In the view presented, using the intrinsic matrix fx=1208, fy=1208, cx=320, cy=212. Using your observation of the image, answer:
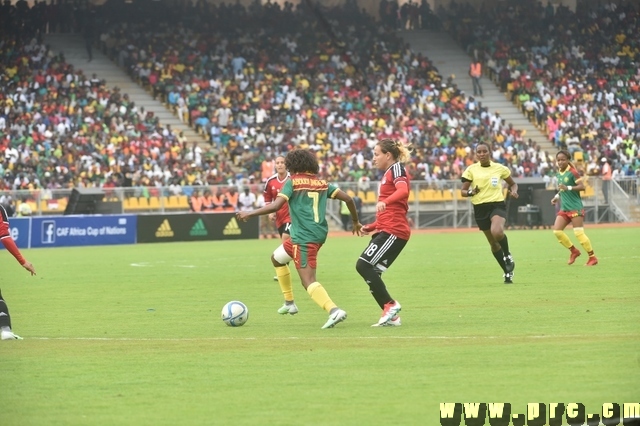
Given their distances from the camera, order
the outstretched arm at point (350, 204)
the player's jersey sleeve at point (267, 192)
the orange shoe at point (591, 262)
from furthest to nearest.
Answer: the orange shoe at point (591, 262) → the player's jersey sleeve at point (267, 192) → the outstretched arm at point (350, 204)

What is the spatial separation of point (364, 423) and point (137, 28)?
162ft

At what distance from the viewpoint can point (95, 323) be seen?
49.8 feet

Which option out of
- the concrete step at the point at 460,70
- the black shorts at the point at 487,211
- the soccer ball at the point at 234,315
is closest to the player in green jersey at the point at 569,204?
the black shorts at the point at 487,211

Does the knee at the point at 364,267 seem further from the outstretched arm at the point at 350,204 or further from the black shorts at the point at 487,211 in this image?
A: the black shorts at the point at 487,211

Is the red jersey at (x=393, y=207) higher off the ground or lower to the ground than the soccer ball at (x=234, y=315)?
higher

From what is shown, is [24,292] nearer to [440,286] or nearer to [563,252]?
[440,286]

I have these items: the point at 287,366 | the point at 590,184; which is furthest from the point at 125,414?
the point at 590,184

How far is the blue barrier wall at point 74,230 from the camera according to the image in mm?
39188

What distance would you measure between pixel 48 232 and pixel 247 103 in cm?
1502

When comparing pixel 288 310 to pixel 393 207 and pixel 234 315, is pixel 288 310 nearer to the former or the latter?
pixel 234 315

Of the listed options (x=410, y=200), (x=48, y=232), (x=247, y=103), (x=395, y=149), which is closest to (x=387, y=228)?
(x=395, y=149)

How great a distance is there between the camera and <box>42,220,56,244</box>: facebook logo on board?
39.8 meters

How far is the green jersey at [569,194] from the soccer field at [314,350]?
1.46 metres

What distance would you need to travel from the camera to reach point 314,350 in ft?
38.1
